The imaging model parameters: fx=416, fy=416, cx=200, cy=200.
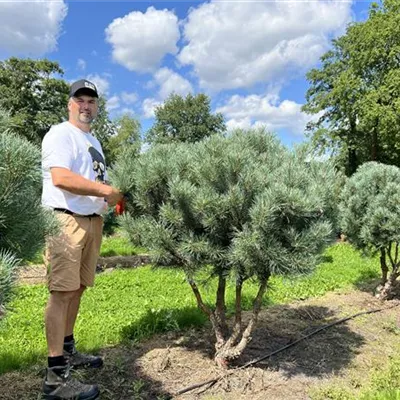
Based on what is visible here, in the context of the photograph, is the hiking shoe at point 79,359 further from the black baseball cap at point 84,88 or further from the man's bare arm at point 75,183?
the black baseball cap at point 84,88

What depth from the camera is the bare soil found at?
301 centimetres

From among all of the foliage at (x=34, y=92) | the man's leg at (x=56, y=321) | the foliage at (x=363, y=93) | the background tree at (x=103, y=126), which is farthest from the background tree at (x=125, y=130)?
the man's leg at (x=56, y=321)

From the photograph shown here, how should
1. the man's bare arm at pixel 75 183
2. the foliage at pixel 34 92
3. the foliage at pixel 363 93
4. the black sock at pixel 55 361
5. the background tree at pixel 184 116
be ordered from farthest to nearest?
the background tree at pixel 184 116
the foliage at pixel 34 92
the foliage at pixel 363 93
the black sock at pixel 55 361
the man's bare arm at pixel 75 183

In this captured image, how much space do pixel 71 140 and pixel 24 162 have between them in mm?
1246

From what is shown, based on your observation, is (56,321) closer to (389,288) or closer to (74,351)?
(74,351)

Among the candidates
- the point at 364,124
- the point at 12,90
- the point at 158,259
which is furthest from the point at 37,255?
the point at 12,90

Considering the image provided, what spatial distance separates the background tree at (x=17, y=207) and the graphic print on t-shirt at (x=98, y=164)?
3.53ft

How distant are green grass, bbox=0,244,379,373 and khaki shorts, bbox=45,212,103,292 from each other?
14.5 inches

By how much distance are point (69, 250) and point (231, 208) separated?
114cm

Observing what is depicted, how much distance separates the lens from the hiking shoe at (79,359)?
320 centimetres

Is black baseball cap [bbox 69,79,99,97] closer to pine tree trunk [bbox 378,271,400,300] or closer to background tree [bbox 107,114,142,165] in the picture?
pine tree trunk [bbox 378,271,400,300]

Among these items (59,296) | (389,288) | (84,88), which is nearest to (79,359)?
(59,296)

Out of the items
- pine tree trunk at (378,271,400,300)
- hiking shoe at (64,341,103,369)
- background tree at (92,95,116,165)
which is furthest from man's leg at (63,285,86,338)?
background tree at (92,95,116,165)

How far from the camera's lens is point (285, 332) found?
14.2 feet
